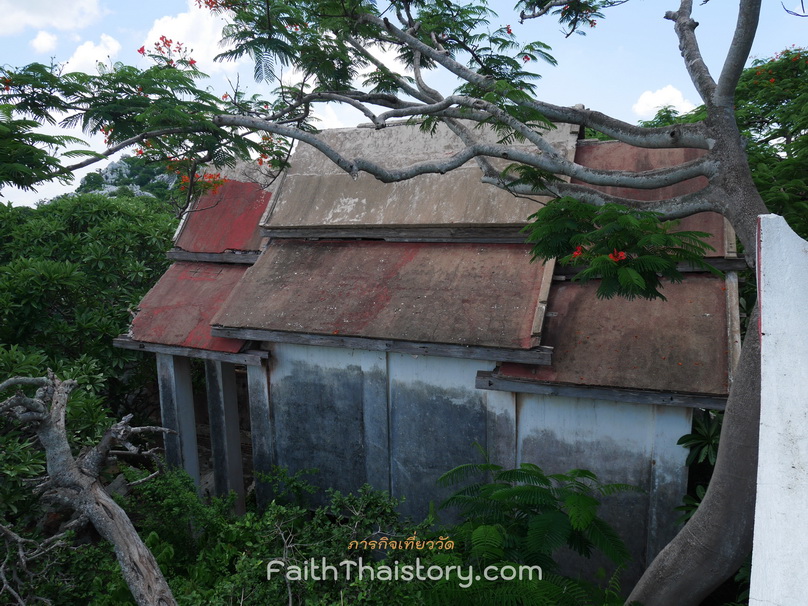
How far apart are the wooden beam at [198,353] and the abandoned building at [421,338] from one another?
22 mm

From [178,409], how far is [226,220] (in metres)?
2.87

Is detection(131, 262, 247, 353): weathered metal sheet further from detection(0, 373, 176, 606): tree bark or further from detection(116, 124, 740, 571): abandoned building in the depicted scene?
detection(0, 373, 176, 606): tree bark

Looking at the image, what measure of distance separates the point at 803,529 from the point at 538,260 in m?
4.31

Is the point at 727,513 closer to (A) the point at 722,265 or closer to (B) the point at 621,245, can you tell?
(B) the point at 621,245

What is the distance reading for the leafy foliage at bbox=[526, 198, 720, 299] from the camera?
3936 millimetres

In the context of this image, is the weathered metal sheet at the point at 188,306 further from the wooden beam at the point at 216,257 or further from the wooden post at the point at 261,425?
the wooden post at the point at 261,425

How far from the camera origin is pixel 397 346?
5.93 metres

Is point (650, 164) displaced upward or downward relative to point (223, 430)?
upward

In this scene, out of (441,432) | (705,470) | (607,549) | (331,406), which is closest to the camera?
(607,549)

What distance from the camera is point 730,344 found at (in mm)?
5004

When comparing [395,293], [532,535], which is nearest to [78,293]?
[395,293]

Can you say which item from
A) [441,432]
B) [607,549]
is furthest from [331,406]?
[607,549]

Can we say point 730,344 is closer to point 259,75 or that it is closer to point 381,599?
point 381,599

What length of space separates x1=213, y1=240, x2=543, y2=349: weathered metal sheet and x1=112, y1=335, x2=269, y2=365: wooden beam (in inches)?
15.5
